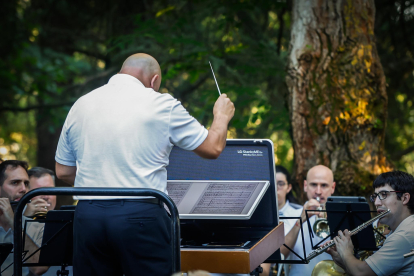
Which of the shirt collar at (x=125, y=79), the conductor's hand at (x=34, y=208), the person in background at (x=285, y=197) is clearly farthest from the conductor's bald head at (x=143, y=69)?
the person in background at (x=285, y=197)

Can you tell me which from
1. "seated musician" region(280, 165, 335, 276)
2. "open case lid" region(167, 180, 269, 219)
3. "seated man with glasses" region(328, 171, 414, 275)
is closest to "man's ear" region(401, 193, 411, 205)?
"seated man with glasses" region(328, 171, 414, 275)

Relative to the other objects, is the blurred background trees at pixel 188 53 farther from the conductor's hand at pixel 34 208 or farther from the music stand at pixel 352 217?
the music stand at pixel 352 217

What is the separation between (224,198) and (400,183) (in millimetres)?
1532

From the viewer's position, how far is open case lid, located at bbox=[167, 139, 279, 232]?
3.34m

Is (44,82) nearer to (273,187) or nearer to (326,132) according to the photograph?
(326,132)

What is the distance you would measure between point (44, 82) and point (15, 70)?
24.7 inches

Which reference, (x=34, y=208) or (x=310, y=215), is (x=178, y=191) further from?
(x=310, y=215)

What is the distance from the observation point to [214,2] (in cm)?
761

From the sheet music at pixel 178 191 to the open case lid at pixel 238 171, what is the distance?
0.10 meters

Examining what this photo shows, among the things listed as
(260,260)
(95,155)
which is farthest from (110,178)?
(260,260)

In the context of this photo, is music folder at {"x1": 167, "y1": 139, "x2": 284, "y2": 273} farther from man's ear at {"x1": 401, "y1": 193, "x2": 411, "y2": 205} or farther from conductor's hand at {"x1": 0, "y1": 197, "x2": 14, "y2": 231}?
conductor's hand at {"x1": 0, "y1": 197, "x2": 14, "y2": 231}

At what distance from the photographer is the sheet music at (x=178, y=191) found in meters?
3.24

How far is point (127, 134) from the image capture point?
2.46 metres

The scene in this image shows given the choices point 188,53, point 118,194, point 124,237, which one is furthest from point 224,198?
point 188,53
